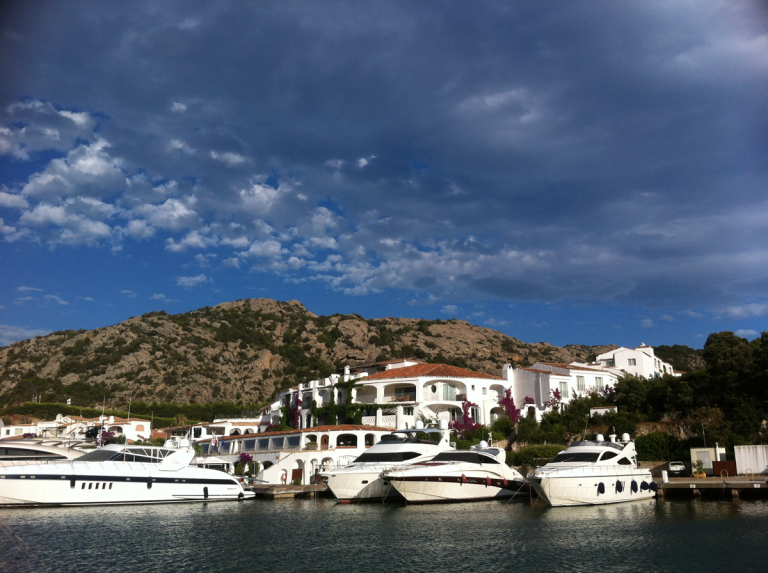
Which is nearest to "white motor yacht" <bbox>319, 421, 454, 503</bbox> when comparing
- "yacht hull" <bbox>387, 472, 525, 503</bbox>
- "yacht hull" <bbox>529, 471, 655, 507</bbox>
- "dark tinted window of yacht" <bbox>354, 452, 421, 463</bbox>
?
"dark tinted window of yacht" <bbox>354, 452, 421, 463</bbox>

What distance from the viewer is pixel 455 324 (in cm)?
13738

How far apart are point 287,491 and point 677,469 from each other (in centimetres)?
2454

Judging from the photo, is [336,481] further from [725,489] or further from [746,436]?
[746,436]

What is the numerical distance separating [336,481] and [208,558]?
14.8m

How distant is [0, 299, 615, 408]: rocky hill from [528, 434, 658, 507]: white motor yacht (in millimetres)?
66109

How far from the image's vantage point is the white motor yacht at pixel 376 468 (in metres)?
34.5

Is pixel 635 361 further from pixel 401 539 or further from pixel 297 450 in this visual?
pixel 401 539

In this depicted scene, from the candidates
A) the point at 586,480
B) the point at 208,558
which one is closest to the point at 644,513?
the point at 586,480

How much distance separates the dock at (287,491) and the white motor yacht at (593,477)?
15.2m

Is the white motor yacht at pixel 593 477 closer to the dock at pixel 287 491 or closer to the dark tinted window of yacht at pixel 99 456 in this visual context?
the dock at pixel 287 491

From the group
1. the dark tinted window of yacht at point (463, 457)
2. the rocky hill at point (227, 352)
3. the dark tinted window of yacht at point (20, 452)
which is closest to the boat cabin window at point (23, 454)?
the dark tinted window of yacht at point (20, 452)

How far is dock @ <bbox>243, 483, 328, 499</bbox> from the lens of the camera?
3909cm

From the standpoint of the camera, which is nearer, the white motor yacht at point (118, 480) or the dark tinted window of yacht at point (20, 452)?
the white motor yacht at point (118, 480)

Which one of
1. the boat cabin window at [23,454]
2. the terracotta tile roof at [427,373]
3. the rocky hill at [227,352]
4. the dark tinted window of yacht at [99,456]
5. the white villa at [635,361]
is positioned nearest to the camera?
the dark tinted window of yacht at [99,456]
